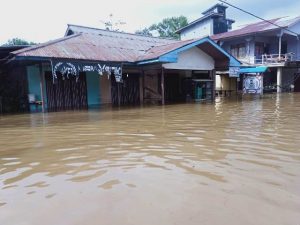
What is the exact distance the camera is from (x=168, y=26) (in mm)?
50594

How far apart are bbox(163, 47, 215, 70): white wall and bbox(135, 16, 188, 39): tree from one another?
113 feet

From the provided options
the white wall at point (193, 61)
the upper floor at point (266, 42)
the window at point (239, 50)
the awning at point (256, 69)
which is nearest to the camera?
the white wall at point (193, 61)

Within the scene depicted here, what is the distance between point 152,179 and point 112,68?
10.4m

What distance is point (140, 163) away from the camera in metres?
4.05

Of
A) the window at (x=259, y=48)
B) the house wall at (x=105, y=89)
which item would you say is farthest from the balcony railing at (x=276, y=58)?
the house wall at (x=105, y=89)

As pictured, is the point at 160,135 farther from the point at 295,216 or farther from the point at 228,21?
the point at 228,21

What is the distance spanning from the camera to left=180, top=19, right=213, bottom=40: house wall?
3176cm

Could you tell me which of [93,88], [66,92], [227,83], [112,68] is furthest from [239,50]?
[66,92]

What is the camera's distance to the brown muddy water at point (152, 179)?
8.34 ft

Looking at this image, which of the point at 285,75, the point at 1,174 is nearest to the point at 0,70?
the point at 1,174

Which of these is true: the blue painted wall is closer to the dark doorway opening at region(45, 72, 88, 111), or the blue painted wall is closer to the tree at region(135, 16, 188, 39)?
the dark doorway opening at region(45, 72, 88, 111)

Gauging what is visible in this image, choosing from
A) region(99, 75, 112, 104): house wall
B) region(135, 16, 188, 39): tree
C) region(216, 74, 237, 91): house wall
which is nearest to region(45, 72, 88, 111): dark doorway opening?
region(99, 75, 112, 104): house wall

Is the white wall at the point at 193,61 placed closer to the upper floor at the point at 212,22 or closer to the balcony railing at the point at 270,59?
the balcony railing at the point at 270,59

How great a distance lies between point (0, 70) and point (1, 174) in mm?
11755
